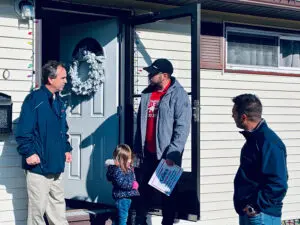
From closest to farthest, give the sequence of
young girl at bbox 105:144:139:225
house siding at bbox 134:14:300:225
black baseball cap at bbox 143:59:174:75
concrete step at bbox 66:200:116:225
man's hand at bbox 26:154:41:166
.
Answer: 1. man's hand at bbox 26:154:41:166
2. black baseball cap at bbox 143:59:174:75
3. young girl at bbox 105:144:139:225
4. concrete step at bbox 66:200:116:225
5. house siding at bbox 134:14:300:225

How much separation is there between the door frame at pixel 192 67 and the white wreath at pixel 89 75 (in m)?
0.38

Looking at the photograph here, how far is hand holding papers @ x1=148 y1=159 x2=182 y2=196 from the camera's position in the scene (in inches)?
278

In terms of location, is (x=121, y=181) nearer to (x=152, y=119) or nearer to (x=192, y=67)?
(x=152, y=119)

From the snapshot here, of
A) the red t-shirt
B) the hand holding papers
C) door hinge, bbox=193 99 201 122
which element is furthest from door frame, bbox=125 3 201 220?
the red t-shirt

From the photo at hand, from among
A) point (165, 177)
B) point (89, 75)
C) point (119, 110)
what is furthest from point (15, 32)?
point (165, 177)

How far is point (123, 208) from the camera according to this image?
749cm

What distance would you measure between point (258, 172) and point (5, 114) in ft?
9.53

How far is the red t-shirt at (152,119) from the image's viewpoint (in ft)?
23.8

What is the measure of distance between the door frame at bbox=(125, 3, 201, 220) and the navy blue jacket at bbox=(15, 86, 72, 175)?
1371mm

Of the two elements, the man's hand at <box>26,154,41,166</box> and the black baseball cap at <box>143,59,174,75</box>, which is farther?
the black baseball cap at <box>143,59,174,75</box>

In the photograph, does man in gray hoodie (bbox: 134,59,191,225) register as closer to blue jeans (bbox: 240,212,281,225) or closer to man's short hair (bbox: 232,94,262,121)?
man's short hair (bbox: 232,94,262,121)

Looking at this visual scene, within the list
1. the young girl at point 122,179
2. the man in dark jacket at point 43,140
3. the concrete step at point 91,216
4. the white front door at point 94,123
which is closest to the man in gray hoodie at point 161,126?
the young girl at point 122,179

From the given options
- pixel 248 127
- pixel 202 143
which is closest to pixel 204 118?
pixel 202 143

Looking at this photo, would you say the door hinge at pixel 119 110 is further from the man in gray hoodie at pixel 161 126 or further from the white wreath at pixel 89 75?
the man in gray hoodie at pixel 161 126
